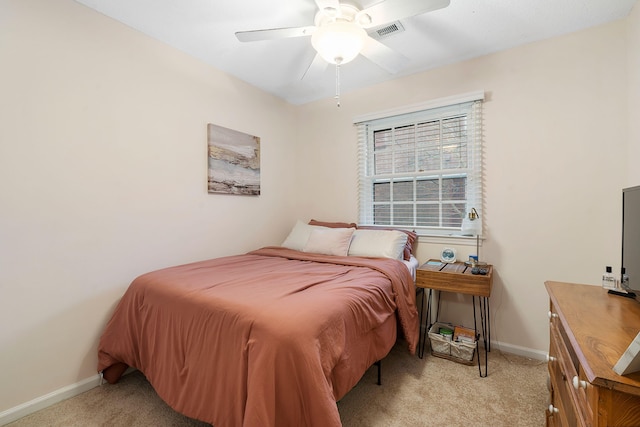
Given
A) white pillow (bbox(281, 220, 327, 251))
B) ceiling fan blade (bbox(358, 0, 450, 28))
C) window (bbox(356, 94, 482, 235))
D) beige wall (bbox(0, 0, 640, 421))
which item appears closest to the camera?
ceiling fan blade (bbox(358, 0, 450, 28))

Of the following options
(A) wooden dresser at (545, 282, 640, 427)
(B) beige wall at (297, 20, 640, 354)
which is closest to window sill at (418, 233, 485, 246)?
(B) beige wall at (297, 20, 640, 354)

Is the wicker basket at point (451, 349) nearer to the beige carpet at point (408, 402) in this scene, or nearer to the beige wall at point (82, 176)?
the beige carpet at point (408, 402)

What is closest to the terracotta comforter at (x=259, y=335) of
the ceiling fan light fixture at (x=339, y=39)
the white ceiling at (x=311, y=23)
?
the ceiling fan light fixture at (x=339, y=39)

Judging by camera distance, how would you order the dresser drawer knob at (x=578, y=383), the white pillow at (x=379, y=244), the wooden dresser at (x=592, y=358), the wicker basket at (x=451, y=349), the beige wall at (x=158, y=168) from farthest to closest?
the white pillow at (x=379, y=244), the wicker basket at (x=451, y=349), the beige wall at (x=158, y=168), the dresser drawer knob at (x=578, y=383), the wooden dresser at (x=592, y=358)

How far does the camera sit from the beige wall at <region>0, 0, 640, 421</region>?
1672 mm

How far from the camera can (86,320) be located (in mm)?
1908

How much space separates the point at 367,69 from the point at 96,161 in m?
2.41

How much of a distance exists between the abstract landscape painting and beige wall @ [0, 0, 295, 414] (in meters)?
0.11

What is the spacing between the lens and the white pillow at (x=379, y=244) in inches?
95.0

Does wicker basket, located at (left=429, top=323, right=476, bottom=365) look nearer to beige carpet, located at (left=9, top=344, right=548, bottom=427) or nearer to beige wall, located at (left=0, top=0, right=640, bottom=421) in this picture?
beige carpet, located at (left=9, top=344, right=548, bottom=427)

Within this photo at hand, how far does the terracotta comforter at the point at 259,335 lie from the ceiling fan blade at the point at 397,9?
5.19ft

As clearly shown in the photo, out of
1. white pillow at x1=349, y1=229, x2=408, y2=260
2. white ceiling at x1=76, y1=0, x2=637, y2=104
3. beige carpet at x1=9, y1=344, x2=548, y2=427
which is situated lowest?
beige carpet at x1=9, y1=344, x2=548, y2=427

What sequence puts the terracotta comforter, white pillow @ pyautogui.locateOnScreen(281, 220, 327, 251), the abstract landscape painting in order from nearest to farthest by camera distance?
the terracotta comforter
the abstract landscape painting
white pillow @ pyautogui.locateOnScreen(281, 220, 327, 251)

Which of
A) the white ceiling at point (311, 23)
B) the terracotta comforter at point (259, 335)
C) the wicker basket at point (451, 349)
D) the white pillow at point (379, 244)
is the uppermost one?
the white ceiling at point (311, 23)
